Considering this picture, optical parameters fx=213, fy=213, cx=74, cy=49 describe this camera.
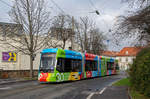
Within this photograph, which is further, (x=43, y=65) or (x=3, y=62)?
(x=3, y=62)

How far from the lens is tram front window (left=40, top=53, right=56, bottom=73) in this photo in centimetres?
1698

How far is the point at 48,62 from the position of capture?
17.2m

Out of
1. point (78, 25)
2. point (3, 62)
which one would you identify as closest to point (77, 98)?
point (3, 62)

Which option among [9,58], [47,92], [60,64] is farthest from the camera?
[9,58]

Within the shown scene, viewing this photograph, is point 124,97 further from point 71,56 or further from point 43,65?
point 71,56

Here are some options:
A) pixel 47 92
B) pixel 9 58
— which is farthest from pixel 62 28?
pixel 47 92

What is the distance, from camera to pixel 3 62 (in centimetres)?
3347

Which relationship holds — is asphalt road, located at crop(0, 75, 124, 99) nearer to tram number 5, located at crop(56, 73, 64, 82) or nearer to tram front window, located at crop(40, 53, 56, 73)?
tram number 5, located at crop(56, 73, 64, 82)

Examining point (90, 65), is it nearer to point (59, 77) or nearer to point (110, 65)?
point (59, 77)

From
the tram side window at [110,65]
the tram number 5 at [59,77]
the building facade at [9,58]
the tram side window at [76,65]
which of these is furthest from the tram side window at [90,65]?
the building facade at [9,58]

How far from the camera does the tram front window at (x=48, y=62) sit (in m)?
17.0

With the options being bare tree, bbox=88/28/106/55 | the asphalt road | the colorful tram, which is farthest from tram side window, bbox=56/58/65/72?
bare tree, bbox=88/28/106/55

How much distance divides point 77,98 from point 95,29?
1368 inches

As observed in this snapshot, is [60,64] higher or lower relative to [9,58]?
lower
